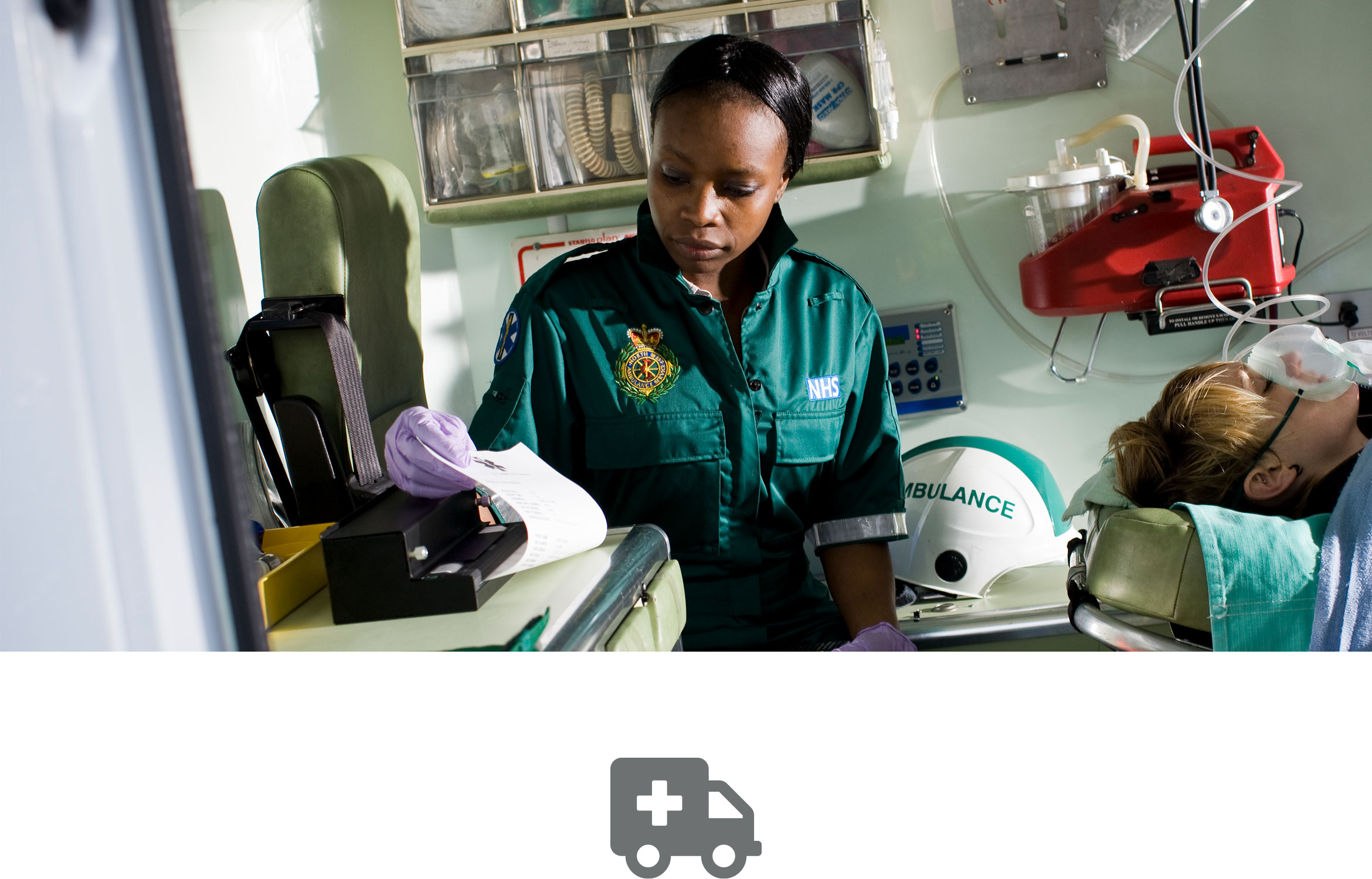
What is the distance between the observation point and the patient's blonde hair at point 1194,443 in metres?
1.29

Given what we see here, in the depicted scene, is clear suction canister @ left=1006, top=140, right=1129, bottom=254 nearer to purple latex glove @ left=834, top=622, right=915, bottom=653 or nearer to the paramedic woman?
the paramedic woman

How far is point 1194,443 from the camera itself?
133 cm

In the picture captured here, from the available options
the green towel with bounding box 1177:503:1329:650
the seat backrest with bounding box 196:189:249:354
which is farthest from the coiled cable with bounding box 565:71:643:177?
the green towel with bounding box 1177:503:1329:650

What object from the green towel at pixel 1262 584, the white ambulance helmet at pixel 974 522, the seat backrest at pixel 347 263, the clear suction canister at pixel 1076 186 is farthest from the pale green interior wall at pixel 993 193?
the green towel at pixel 1262 584

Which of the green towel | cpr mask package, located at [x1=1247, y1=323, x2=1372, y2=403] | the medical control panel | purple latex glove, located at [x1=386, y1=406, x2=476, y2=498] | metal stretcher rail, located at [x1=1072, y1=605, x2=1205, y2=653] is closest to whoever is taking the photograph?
purple latex glove, located at [x1=386, y1=406, x2=476, y2=498]

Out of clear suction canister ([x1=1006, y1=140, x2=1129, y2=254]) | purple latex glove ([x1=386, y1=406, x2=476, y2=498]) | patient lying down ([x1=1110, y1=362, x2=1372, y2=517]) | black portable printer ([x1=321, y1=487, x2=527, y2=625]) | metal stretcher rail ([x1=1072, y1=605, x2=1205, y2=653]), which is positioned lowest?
metal stretcher rail ([x1=1072, y1=605, x2=1205, y2=653])

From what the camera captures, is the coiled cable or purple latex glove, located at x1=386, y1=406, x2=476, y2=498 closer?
purple latex glove, located at x1=386, y1=406, x2=476, y2=498

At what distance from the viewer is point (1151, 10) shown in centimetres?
209
